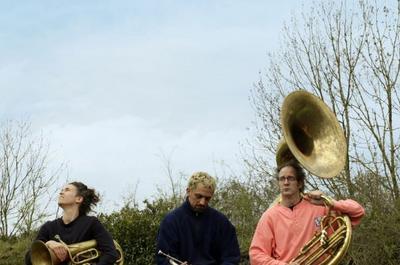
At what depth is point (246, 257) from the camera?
10.4m

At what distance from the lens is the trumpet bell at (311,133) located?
5.37 meters

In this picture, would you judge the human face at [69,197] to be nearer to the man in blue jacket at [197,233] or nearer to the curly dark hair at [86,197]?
the curly dark hair at [86,197]

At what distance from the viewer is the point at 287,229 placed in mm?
5012

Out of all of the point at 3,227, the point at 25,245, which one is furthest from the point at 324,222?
the point at 3,227

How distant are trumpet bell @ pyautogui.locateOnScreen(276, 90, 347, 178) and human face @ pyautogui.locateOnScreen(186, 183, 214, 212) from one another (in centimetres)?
67

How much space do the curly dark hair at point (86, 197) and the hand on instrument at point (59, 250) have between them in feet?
1.31

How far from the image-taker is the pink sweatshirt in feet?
16.4

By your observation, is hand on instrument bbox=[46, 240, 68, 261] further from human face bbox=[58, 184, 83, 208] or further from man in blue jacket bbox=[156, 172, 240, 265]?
man in blue jacket bbox=[156, 172, 240, 265]

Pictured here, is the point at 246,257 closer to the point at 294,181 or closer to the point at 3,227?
the point at 294,181

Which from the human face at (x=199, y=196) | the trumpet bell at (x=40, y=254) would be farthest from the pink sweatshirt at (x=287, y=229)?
the trumpet bell at (x=40, y=254)

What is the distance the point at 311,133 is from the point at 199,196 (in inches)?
42.0

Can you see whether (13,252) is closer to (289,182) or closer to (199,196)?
(199,196)

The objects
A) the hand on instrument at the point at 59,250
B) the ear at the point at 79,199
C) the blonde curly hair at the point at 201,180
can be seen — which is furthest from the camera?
the ear at the point at 79,199

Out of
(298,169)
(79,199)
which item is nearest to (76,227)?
(79,199)
